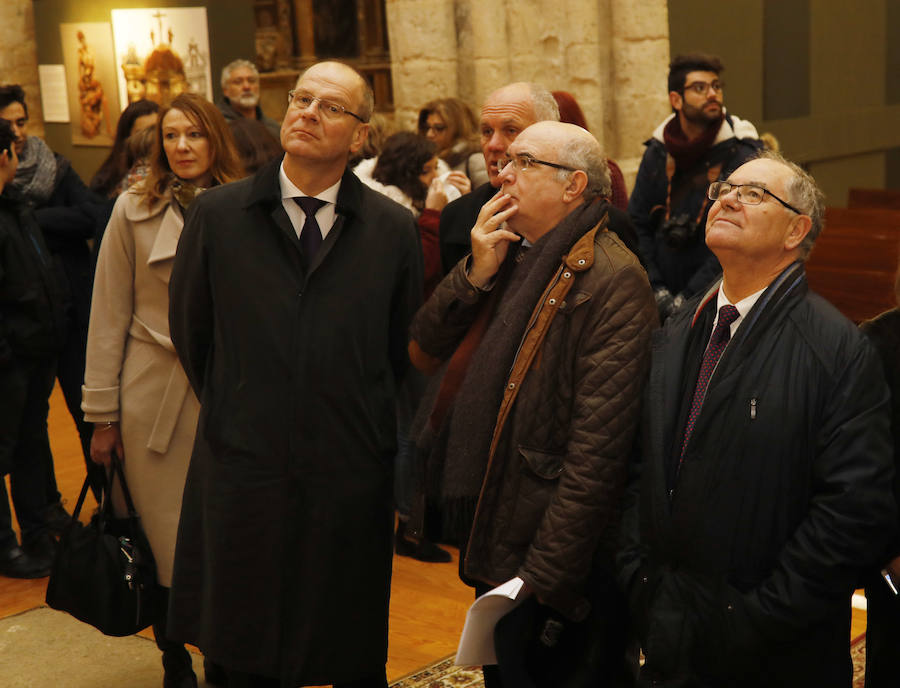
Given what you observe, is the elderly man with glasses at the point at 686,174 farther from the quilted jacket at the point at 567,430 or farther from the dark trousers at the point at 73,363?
the dark trousers at the point at 73,363

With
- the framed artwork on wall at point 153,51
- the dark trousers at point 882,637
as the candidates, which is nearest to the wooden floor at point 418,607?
the dark trousers at point 882,637

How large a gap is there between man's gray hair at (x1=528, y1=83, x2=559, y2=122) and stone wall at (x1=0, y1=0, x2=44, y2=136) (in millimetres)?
7539

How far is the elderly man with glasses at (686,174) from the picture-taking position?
5.18m

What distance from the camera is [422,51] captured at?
834 centimetres

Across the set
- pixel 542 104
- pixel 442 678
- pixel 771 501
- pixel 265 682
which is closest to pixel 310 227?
pixel 542 104

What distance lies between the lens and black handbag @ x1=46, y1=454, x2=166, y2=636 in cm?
360

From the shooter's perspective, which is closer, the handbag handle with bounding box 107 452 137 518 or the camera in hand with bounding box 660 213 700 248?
the handbag handle with bounding box 107 452 137 518

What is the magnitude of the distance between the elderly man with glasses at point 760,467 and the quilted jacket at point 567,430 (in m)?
0.09

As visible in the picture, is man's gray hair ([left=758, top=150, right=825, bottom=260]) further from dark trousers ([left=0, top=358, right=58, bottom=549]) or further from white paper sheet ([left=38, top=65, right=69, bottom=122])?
white paper sheet ([left=38, top=65, right=69, bottom=122])

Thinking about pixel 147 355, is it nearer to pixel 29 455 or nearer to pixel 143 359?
pixel 143 359

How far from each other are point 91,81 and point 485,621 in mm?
8474

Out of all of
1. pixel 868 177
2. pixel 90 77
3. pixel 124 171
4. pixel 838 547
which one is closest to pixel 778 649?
pixel 838 547

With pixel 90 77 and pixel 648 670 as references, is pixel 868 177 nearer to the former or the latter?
pixel 90 77

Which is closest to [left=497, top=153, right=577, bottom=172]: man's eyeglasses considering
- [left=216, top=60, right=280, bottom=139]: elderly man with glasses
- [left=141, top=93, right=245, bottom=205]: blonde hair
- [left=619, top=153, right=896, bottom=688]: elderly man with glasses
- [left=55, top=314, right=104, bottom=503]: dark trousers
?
[left=619, top=153, right=896, bottom=688]: elderly man with glasses
